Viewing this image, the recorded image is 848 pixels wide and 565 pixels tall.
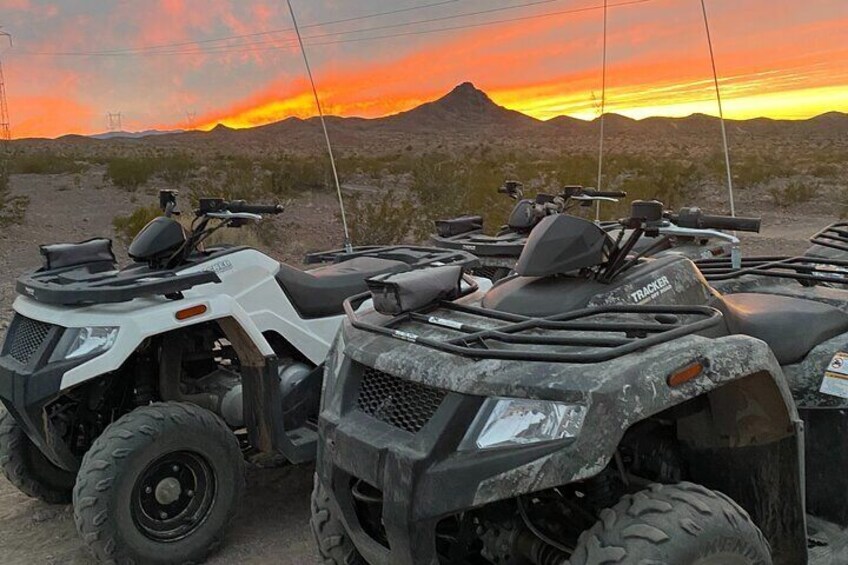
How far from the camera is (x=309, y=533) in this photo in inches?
175

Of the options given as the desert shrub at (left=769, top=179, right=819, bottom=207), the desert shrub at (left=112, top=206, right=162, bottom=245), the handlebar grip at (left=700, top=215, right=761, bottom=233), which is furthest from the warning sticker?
the desert shrub at (left=769, top=179, right=819, bottom=207)

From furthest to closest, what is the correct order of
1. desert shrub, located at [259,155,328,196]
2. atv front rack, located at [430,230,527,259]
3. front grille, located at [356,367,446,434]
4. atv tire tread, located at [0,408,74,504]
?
desert shrub, located at [259,155,328,196] < atv front rack, located at [430,230,527,259] < atv tire tread, located at [0,408,74,504] < front grille, located at [356,367,446,434]

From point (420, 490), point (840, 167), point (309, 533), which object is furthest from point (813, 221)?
point (420, 490)

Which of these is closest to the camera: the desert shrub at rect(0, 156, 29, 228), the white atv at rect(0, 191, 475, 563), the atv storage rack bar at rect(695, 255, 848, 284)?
the atv storage rack bar at rect(695, 255, 848, 284)

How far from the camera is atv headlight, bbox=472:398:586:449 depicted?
219 cm

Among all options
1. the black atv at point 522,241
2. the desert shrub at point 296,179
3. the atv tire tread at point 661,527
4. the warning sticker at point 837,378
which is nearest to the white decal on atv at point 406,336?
the atv tire tread at point 661,527

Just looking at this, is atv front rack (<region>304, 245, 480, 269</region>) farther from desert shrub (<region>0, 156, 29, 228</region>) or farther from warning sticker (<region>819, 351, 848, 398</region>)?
desert shrub (<region>0, 156, 29, 228</region>)

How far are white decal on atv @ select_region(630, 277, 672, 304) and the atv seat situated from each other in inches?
9.0

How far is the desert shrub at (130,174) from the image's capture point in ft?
86.3

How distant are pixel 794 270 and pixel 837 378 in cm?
111

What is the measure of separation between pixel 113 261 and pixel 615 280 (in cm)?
326

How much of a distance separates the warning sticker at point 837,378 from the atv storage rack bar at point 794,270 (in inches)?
26.9

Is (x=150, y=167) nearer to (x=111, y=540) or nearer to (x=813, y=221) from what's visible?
(x=813, y=221)

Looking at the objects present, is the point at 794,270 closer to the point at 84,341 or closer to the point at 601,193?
the point at 601,193
